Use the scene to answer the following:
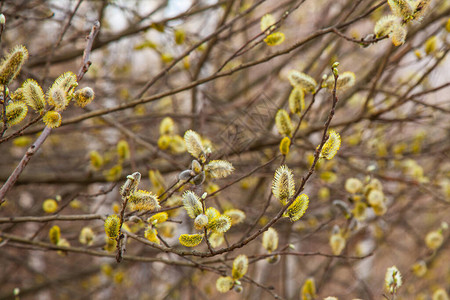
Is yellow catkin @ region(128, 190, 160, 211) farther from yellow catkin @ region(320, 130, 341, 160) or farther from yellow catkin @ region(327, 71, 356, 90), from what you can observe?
yellow catkin @ region(327, 71, 356, 90)

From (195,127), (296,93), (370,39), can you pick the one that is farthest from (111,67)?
(370,39)

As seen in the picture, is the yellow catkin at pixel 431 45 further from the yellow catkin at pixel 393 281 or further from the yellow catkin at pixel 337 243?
the yellow catkin at pixel 393 281

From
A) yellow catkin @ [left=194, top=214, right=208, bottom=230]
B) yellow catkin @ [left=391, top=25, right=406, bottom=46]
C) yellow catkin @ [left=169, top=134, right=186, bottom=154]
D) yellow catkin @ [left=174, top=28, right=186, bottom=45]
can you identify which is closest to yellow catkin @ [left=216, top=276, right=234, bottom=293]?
yellow catkin @ [left=194, top=214, right=208, bottom=230]

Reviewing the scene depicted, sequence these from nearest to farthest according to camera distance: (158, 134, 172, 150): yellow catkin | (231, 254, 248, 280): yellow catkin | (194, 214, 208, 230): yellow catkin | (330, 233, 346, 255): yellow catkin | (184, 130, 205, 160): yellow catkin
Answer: (194, 214, 208, 230): yellow catkin < (184, 130, 205, 160): yellow catkin < (231, 254, 248, 280): yellow catkin < (330, 233, 346, 255): yellow catkin < (158, 134, 172, 150): yellow catkin

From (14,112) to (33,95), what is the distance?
0.08 meters

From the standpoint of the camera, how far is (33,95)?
3.93 feet

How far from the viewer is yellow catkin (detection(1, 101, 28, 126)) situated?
1215mm

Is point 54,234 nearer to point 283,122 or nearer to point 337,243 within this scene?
point 283,122

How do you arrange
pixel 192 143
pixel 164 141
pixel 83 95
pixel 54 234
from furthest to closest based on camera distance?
1. pixel 164 141
2. pixel 54 234
3. pixel 192 143
4. pixel 83 95

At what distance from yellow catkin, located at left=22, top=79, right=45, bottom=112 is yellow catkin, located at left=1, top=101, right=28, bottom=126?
31 millimetres

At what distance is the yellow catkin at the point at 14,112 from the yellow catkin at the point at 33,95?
31mm

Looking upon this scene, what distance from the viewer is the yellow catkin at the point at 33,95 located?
119 centimetres

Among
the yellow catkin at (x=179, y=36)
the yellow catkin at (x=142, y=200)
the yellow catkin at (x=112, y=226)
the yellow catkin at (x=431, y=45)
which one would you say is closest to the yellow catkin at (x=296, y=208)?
the yellow catkin at (x=142, y=200)

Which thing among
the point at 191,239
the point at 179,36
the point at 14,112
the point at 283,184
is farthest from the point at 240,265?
the point at 179,36
